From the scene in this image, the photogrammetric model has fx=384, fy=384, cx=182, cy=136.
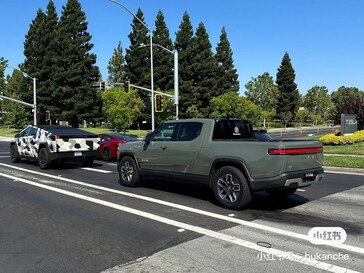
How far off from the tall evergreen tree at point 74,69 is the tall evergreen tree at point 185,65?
14022mm

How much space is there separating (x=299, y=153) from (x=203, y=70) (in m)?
60.3

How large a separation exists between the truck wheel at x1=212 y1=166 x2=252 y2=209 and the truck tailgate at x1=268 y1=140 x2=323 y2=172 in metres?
0.80

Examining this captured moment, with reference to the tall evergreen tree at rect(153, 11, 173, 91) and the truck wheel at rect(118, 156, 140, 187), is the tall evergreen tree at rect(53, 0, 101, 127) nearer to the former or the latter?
the tall evergreen tree at rect(153, 11, 173, 91)

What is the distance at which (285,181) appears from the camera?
22.0 feet

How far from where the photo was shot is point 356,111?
26.0 m

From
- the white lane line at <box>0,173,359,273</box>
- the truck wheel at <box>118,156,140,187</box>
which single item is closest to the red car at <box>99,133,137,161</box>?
the truck wheel at <box>118,156,140,187</box>

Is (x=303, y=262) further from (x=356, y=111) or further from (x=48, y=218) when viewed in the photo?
(x=356, y=111)

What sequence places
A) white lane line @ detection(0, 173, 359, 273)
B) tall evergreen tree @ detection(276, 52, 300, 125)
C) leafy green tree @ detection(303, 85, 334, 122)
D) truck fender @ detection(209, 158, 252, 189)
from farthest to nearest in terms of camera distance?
leafy green tree @ detection(303, 85, 334, 122) < tall evergreen tree @ detection(276, 52, 300, 125) < truck fender @ detection(209, 158, 252, 189) < white lane line @ detection(0, 173, 359, 273)

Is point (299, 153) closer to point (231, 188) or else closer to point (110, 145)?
point (231, 188)

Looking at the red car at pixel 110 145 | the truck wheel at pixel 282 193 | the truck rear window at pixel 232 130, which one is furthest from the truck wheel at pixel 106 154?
the truck wheel at pixel 282 193

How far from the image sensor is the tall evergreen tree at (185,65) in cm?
6469

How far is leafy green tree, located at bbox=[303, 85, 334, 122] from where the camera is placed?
328 feet

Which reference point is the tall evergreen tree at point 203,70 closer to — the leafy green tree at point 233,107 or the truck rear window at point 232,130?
the leafy green tree at point 233,107

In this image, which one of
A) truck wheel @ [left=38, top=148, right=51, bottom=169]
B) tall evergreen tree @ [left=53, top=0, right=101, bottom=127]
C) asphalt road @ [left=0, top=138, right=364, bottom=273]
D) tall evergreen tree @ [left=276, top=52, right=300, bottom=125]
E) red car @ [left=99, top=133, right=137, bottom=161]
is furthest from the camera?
tall evergreen tree @ [left=276, top=52, right=300, bottom=125]
